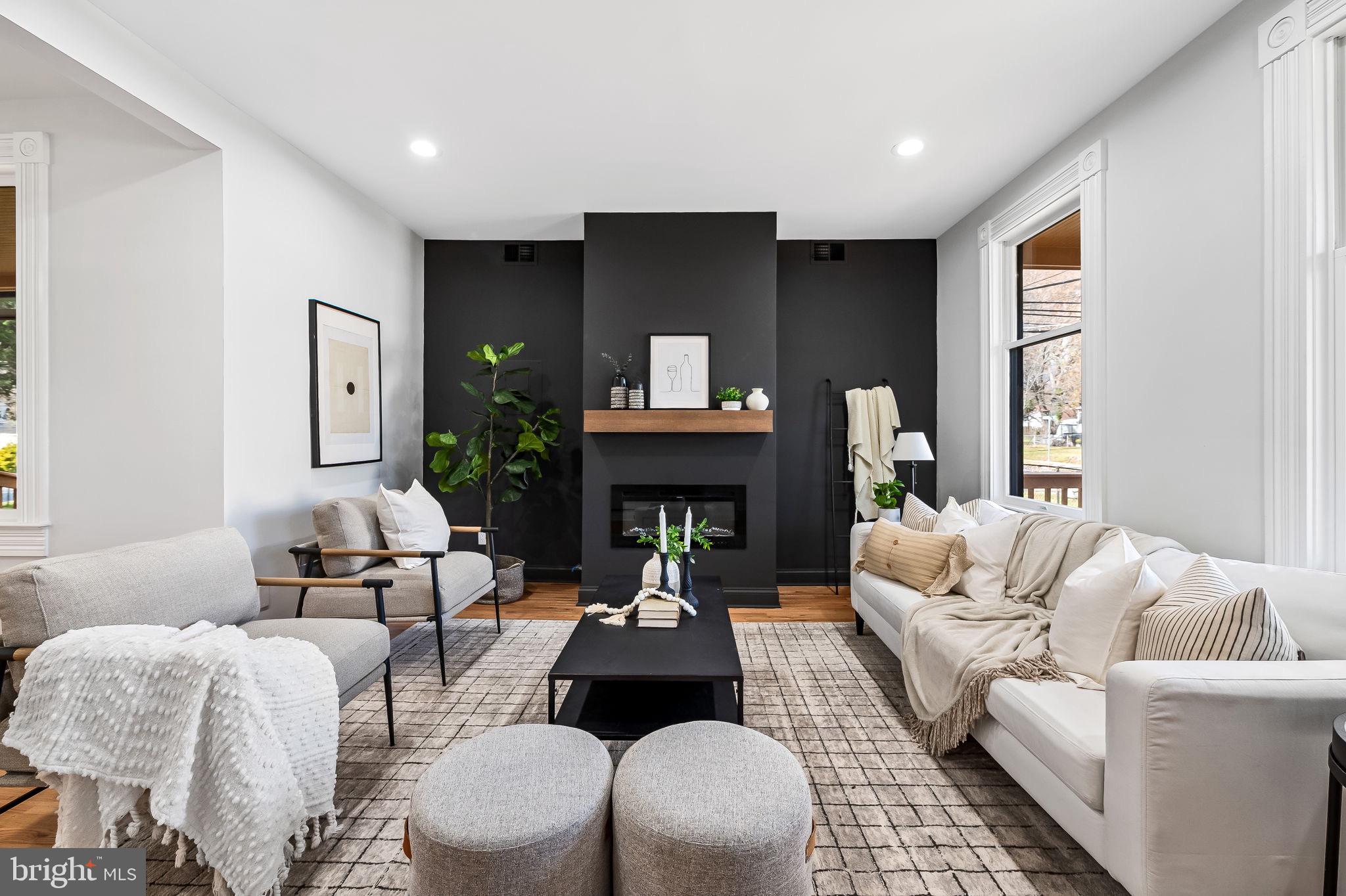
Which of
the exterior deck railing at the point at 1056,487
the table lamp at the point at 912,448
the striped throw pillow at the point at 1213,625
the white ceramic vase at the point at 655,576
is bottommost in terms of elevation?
the white ceramic vase at the point at 655,576

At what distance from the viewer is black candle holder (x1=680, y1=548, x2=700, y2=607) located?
8.99 feet

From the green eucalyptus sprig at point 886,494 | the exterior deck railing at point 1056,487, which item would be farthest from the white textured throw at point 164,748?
the green eucalyptus sprig at point 886,494

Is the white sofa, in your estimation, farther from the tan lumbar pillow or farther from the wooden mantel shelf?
the wooden mantel shelf

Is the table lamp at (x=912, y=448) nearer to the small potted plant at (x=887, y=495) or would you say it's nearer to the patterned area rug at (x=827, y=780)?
the small potted plant at (x=887, y=495)

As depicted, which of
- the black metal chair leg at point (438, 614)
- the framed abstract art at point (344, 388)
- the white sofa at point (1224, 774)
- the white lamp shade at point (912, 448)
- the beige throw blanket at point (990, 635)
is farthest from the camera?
the white lamp shade at point (912, 448)

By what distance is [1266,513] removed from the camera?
2068mm

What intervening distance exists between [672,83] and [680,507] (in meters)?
2.75

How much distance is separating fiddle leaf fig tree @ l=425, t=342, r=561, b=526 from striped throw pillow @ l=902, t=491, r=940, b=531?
102 inches

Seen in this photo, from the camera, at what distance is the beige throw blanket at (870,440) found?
15.0ft

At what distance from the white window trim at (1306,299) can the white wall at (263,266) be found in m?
4.26

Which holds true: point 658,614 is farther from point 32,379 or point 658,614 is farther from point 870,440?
point 32,379

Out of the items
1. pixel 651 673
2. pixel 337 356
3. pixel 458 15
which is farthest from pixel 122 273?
pixel 651 673

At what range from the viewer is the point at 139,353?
276 centimetres

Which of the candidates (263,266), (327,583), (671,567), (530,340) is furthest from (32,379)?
(671,567)
